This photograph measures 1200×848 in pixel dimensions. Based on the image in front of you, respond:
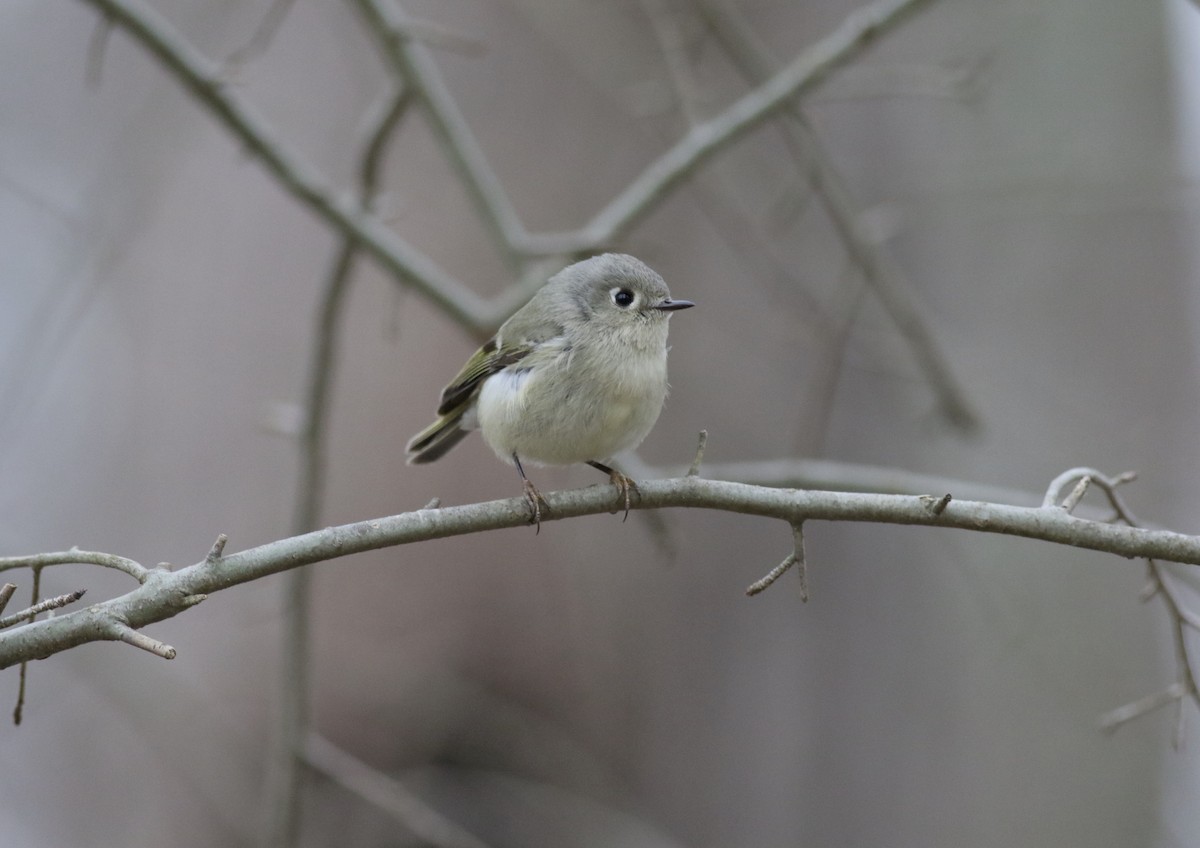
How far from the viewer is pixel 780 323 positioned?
16.9ft

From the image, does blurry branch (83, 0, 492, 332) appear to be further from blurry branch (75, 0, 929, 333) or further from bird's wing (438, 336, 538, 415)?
bird's wing (438, 336, 538, 415)

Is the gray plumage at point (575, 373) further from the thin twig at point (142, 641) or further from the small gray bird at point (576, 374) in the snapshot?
the thin twig at point (142, 641)

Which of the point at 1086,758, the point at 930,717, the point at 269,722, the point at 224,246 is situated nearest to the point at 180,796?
the point at 269,722

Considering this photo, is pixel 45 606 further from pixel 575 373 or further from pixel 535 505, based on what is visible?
pixel 575 373

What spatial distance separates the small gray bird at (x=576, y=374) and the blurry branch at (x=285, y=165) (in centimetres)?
46

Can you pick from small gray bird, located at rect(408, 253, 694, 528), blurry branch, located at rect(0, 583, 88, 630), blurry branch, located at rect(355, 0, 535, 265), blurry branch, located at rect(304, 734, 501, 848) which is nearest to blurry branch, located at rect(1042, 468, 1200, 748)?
small gray bird, located at rect(408, 253, 694, 528)

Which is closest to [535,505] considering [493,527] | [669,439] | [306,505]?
[493,527]

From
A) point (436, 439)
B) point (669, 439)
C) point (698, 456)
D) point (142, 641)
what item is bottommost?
point (142, 641)

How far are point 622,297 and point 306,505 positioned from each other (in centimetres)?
141

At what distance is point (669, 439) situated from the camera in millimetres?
4836

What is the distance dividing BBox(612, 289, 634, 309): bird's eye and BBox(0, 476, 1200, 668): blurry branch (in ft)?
3.36

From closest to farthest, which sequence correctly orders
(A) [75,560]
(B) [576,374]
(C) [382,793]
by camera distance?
(A) [75,560]
(B) [576,374]
(C) [382,793]

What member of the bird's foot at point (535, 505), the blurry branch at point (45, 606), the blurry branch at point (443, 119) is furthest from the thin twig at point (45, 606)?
the blurry branch at point (443, 119)

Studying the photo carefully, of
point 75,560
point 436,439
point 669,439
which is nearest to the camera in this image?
point 75,560
